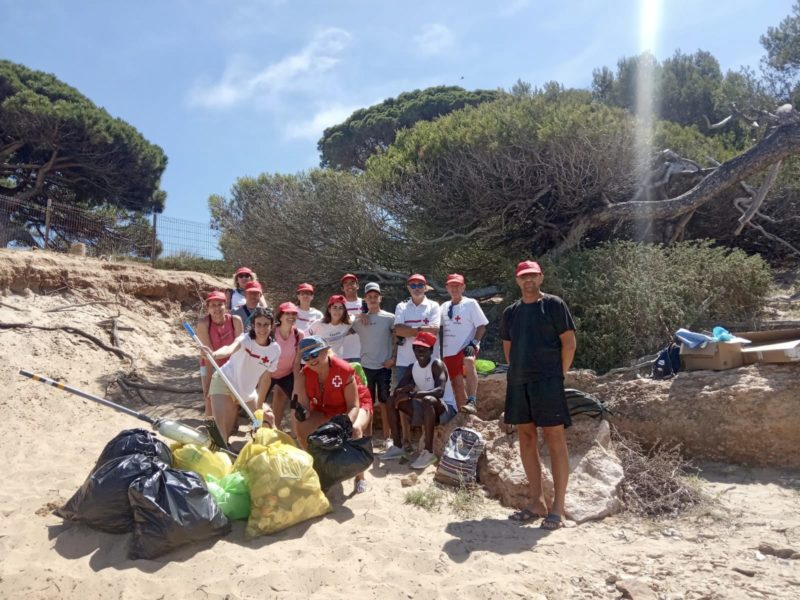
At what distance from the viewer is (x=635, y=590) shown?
10.1 ft

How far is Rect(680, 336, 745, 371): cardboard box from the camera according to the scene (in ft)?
18.0

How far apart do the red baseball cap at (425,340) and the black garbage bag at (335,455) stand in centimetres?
126

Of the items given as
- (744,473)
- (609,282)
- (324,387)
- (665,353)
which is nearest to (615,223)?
(609,282)

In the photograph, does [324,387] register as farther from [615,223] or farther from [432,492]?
[615,223]

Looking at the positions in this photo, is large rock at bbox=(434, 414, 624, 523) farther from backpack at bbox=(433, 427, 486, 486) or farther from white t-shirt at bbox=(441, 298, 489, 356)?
white t-shirt at bbox=(441, 298, 489, 356)

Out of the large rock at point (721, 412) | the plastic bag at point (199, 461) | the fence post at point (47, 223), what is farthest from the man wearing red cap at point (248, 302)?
the fence post at point (47, 223)

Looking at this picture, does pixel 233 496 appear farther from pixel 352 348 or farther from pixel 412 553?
pixel 352 348

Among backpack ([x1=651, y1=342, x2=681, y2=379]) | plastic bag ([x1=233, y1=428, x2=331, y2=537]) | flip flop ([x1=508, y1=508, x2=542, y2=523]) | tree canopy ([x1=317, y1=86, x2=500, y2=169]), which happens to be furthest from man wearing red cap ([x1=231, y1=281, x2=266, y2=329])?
tree canopy ([x1=317, y1=86, x2=500, y2=169])

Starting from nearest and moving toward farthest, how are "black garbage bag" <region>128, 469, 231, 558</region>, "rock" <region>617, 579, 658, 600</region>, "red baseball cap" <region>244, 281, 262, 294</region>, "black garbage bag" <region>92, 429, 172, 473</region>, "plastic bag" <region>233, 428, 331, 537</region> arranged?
1. "rock" <region>617, 579, 658, 600</region>
2. "black garbage bag" <region>128, 469, 231, 558</region>
3. "plastic bag" <region>233, 428, 331, 537</region>
4. "black garbage bag" <region>92, 429, 172, 473</region>
5. "red baseball cap" <region>244, 281, 262, 294</region>

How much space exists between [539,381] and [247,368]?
7.78 feet

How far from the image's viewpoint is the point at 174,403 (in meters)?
7.40

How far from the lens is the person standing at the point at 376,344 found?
19.0 ft

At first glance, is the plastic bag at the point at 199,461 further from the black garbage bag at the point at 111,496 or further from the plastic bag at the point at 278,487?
the black garbage bag at the point at 111,496

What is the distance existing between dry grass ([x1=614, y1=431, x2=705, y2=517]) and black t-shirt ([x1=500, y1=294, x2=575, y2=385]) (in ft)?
3.93
